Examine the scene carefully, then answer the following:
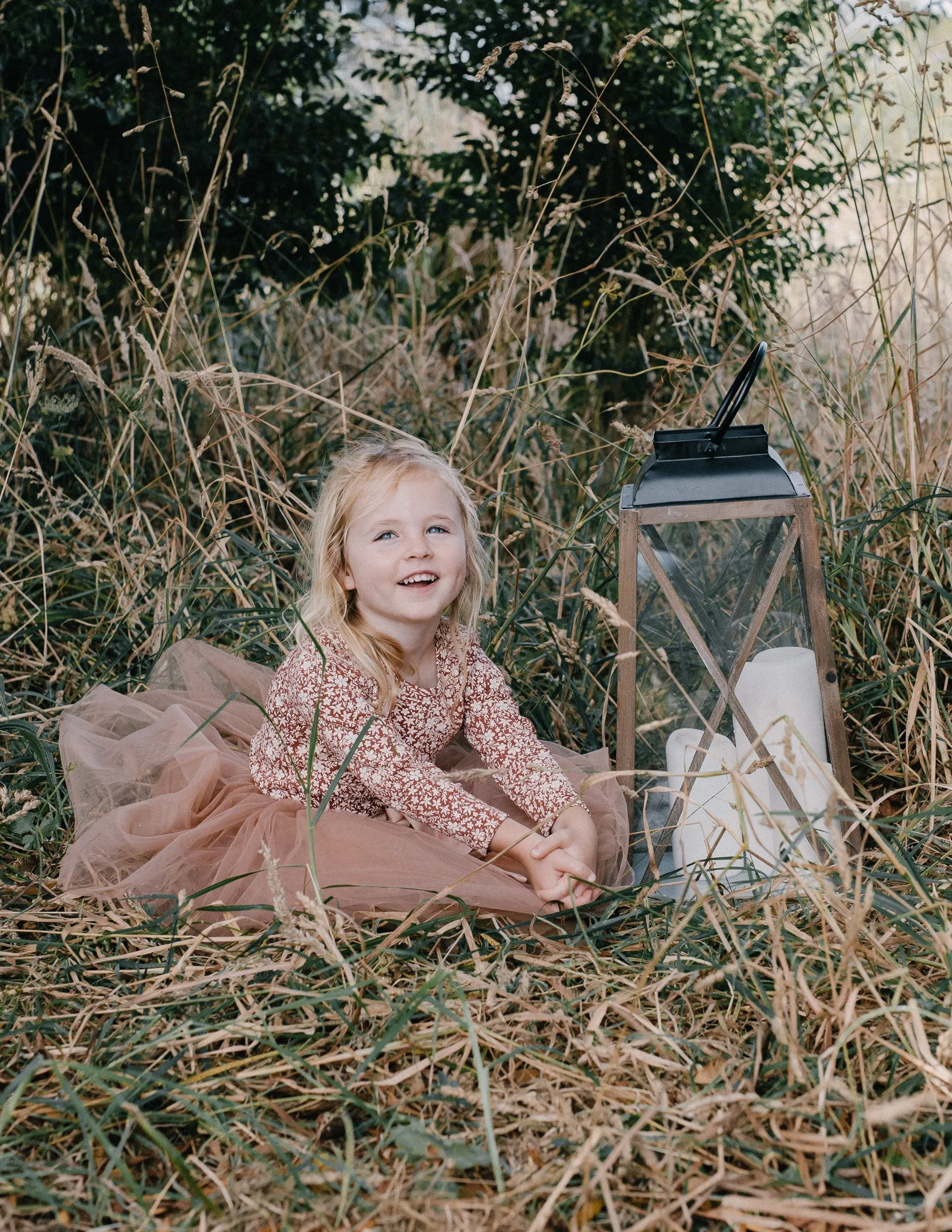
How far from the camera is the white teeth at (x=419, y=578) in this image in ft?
5.88

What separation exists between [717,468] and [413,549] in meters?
0.47

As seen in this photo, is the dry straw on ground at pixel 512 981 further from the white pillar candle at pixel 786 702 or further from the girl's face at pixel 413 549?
the girl's face at pixel 413 549

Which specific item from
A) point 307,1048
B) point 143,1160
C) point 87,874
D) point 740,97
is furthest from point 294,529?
point 740,97

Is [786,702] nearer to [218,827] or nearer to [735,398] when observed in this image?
[735,398]

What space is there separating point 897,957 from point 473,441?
187cm

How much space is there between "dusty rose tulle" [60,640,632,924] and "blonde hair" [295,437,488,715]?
0.64 feet

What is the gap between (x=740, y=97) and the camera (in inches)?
119

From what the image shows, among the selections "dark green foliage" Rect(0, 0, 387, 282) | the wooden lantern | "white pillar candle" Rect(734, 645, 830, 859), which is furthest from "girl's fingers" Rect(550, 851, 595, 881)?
"dark green foliage" Rect(0, 0, 387, 282)

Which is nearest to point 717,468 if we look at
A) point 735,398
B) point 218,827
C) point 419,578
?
point 735,398

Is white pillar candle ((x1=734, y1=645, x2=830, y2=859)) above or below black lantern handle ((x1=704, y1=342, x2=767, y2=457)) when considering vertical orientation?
below

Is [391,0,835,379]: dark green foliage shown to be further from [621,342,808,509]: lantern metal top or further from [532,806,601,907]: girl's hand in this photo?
[532,806,601,907]: girl's hand

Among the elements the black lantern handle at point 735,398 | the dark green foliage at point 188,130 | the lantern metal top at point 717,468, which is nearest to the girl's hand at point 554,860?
the lantern metal top at point 717,468

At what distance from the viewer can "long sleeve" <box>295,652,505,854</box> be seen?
1.72 meters

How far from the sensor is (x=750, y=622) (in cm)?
175
